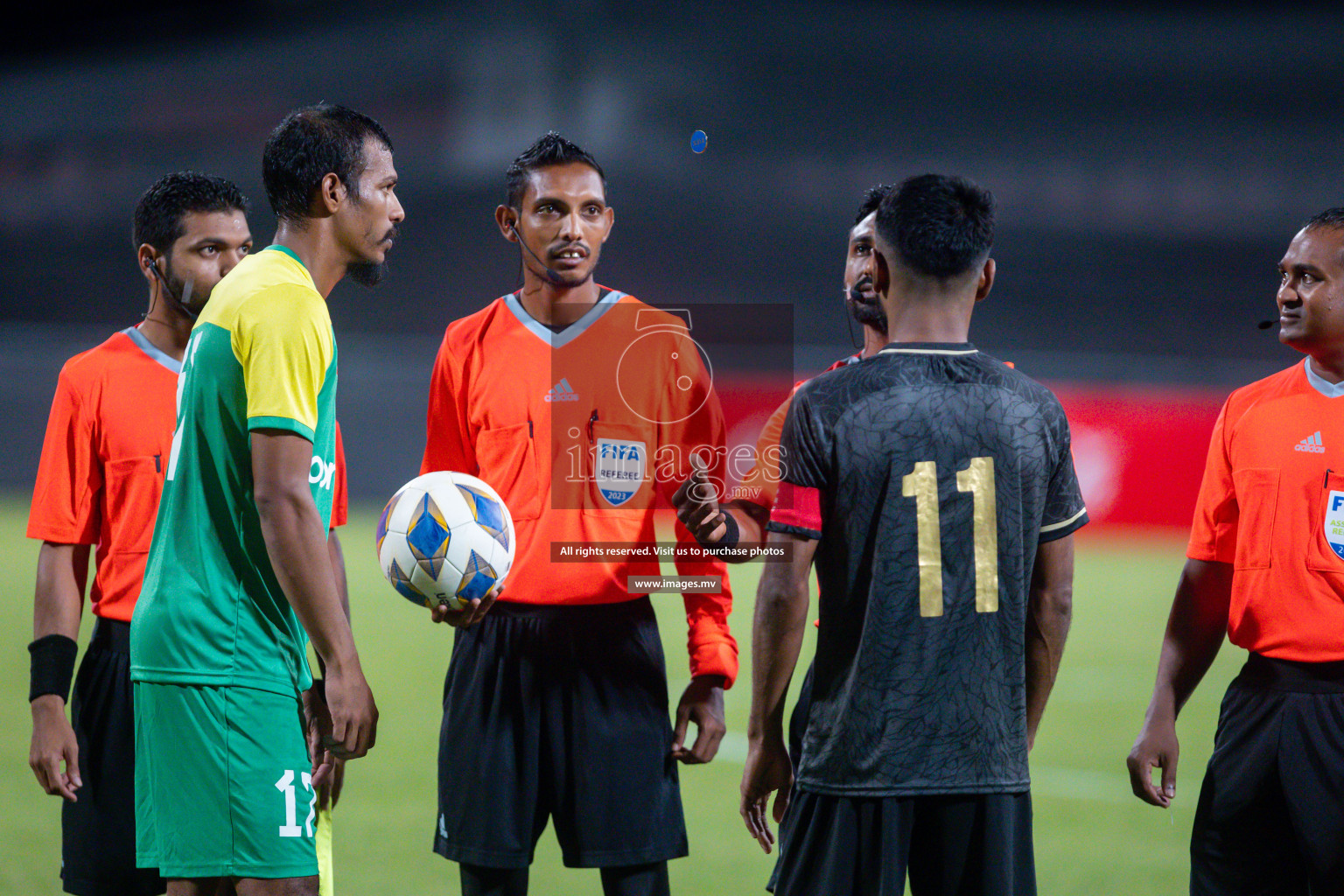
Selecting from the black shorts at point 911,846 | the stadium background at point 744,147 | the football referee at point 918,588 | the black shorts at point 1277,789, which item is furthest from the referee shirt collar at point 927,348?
the stadium background at point 744,147

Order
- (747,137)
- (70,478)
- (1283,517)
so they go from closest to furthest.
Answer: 1. (1283,517)
2. (70,478)
3. (747,137)

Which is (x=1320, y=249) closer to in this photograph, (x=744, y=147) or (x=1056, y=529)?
(x=1056, y=529)

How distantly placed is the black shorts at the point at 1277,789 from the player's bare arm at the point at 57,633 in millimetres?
2845

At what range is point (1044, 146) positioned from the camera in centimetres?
1766

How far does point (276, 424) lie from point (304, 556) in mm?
259

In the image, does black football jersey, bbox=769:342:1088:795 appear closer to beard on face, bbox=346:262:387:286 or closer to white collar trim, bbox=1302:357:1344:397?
beard on face, bbox=346:262:387:286

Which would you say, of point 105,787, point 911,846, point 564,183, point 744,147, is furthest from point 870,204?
point 744,147

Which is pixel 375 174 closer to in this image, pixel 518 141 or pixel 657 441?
pixel 657 441

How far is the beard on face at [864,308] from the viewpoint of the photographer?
3184 millimetres

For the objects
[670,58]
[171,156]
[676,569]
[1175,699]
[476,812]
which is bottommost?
[476,812]

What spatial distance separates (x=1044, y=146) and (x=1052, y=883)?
51.8 ft

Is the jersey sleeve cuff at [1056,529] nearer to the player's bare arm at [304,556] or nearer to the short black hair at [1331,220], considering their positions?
the short black hair at [1331,220]

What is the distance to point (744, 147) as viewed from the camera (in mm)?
17562

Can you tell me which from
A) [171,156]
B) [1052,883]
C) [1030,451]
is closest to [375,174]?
[1030,451]
